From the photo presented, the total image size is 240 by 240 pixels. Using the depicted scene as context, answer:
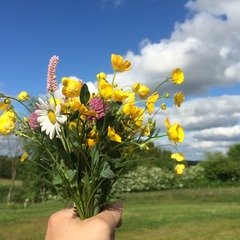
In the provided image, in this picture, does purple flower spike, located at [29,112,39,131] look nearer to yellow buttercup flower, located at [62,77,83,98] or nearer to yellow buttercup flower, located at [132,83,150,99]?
yellow buttercup flower, located at [62,77,83,98]

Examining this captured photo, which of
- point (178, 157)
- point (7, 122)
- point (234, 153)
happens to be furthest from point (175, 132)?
point (234, 153)

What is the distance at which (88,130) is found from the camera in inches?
73.9

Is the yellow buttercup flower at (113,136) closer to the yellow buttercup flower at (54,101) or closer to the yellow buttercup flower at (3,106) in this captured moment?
the yellow buttercup flower at (54,101)

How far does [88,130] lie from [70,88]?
171 millimetres

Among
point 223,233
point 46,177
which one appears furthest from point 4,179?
point 46,177

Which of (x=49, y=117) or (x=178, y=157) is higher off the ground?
(x=49, y=117)

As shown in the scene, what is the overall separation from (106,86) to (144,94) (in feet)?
0.67

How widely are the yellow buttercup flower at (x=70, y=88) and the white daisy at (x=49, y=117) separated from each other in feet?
0.34

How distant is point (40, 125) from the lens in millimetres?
1837

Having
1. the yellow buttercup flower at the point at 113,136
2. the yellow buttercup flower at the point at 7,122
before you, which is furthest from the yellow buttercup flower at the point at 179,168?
the yellow buttercup flower at the point at 7,122

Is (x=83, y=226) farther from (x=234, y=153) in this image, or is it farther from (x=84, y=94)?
(x=234, y=153)

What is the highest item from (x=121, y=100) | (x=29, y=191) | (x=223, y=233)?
(x=29, y=191)

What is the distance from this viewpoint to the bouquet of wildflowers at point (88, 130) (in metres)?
1.85

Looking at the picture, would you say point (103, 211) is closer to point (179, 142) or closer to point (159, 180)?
point (179, 142)
